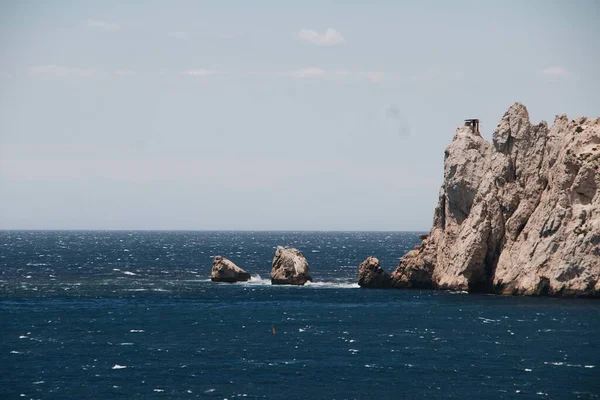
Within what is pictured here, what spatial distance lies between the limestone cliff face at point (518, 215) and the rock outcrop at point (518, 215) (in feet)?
0.45

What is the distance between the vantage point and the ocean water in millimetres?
66188

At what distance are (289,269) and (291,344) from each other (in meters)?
54.6

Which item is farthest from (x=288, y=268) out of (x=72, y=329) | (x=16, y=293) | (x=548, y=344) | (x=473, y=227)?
(x=548, y=344)

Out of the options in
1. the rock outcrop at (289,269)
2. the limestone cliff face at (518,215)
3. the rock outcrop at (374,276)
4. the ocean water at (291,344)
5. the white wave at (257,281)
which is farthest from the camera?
the white wave at (257,281)

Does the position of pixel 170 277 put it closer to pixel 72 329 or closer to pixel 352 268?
pixel 352 268

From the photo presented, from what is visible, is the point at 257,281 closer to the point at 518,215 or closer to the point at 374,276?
the point at 374,276

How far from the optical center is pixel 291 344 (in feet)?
276

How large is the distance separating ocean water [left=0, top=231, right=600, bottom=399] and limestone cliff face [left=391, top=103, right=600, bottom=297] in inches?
142

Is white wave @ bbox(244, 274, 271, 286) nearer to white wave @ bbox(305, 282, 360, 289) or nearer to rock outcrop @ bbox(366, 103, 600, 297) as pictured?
white wave @ bbox(305, 282, 360, 289)

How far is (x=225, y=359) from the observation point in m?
76.8

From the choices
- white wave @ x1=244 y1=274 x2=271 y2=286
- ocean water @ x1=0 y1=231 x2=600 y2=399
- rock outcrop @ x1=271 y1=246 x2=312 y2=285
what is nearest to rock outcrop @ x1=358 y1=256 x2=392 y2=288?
ocean water @ x1=0 y1=231 x2=600 y2=399

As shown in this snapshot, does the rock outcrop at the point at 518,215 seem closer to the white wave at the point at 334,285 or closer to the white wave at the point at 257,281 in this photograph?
the white wave at the point at 334,285

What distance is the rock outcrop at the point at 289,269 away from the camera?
13812 centimetres

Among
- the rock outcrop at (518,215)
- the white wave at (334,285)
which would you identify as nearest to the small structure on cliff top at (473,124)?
the rock outcrop at (518,215)
